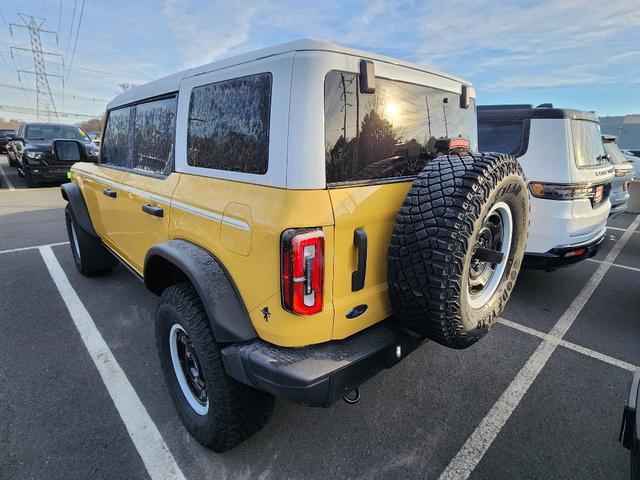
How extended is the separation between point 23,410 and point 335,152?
Answer: 254cm

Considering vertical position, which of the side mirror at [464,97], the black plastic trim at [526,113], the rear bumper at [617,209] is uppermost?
the black plastic trim at [526,113]

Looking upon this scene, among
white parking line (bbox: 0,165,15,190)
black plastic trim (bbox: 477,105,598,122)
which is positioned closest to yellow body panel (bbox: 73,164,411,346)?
black plastic trim (bbox: 477,105,598,122)

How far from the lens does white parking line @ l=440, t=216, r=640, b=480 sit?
201 centimetres

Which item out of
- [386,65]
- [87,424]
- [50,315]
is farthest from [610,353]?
[50,315]

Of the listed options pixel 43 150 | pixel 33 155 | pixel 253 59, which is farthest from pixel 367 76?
pixel 33 155

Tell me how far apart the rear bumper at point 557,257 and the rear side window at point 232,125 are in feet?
10.3

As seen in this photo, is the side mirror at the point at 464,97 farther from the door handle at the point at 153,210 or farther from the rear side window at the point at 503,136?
the door handle at the point at 153,210

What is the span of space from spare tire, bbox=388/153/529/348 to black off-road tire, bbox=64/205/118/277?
3.85m

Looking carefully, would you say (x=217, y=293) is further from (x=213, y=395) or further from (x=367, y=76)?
(x=367, y=76)

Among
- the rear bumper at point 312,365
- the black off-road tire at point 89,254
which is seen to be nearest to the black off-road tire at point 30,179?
the black off-road tire at point 89,254

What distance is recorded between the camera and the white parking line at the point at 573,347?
292 centimetres

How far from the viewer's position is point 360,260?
1.72 meters

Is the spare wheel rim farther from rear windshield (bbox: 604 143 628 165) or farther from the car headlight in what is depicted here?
the car headlight

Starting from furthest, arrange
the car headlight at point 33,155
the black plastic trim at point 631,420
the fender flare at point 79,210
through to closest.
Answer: the car headlight at point 33,155 < the fender flare at point 79,210 < the black plastic trim at point 631,420
